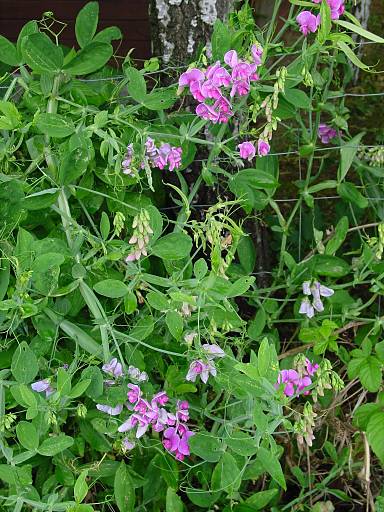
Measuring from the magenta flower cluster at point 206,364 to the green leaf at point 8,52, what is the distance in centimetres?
68

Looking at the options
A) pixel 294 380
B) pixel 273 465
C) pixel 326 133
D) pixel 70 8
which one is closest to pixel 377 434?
pixel 294 380

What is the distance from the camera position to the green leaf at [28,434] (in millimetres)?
1271

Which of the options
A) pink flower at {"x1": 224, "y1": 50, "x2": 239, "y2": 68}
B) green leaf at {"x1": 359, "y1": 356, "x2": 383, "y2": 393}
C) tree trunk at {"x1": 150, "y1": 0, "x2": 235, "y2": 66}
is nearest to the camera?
pink flower at {"x1": 224, "y1": 50, "x2": 239, "y2": 68}

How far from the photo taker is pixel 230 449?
4.86 ft

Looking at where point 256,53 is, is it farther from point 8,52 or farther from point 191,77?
point 8,52

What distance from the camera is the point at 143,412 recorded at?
4.40 ft

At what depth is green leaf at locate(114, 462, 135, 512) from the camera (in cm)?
144

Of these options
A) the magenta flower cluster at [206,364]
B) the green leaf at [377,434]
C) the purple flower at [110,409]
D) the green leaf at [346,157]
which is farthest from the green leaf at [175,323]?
the green leaf at [346,157]

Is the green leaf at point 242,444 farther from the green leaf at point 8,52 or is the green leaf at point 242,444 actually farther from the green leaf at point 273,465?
the green leaf at point 8,52

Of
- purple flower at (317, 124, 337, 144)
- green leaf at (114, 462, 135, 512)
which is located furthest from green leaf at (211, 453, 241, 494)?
purple flower at (317, 124, 337, 144)

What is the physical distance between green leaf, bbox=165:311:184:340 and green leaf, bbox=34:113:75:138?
0.37m

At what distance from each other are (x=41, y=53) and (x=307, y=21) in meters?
0.50

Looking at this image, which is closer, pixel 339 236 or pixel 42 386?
pixel 42 386

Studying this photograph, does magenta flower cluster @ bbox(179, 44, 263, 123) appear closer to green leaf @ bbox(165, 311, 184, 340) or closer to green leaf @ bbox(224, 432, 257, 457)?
green leaf @ bbox(165, 311, 184, 340)
